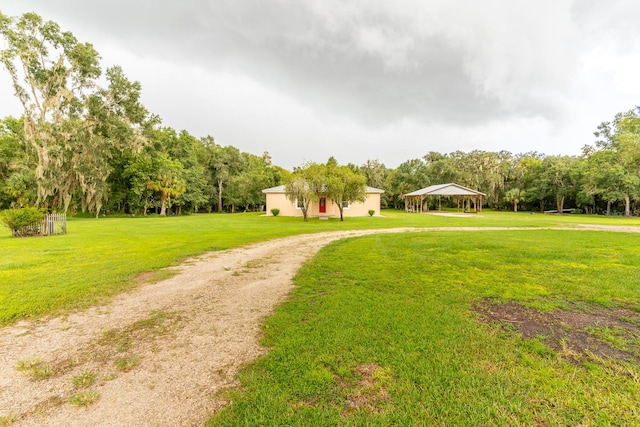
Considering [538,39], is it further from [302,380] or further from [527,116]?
[302,380]

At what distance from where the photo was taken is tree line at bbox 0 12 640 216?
1997cm

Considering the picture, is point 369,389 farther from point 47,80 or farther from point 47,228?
point 47,80

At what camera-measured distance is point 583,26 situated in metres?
12.2

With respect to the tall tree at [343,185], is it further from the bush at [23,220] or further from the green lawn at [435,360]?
the bush at [23,220]

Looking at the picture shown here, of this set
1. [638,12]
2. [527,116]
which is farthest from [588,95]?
[638,12]

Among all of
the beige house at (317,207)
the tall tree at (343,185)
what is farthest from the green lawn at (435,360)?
the beige house at (317,207)

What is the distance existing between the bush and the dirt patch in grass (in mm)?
15700

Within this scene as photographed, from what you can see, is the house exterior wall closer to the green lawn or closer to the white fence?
the white fence

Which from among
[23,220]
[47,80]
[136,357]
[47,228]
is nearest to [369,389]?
[136,357]

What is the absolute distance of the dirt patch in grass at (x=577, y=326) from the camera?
8.91 feet

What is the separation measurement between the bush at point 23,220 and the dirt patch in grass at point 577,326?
1570cm

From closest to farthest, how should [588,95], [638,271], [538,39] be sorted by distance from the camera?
[638,271]
[538,39]
[588,95]

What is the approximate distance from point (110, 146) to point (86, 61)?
688cm

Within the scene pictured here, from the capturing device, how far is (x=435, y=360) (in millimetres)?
2479
